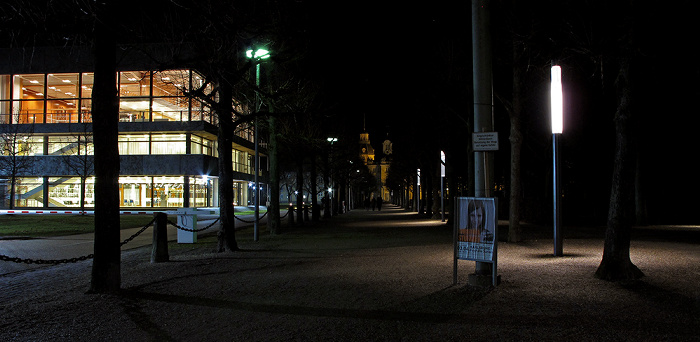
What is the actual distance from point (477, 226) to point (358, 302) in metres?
2.46

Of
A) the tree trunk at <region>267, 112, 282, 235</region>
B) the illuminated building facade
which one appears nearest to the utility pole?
the tree trunk at <region>267, 112, 282, 235</region>

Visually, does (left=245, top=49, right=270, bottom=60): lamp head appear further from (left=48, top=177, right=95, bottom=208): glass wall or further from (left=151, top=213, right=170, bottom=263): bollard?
(left=48, top=177, right=95, bottom=208): glass wall

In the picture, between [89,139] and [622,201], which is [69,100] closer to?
[89,139]

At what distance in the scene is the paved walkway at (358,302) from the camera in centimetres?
564

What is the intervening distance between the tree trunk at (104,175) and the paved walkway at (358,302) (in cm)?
46

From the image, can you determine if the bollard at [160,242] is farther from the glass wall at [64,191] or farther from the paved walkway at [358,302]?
the glass wall at [64,191]

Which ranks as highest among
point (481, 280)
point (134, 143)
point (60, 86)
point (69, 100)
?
point (60, 86)

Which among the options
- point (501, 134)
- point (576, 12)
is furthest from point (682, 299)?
point (501, 134)

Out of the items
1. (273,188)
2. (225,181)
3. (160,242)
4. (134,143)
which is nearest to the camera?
(160,242)

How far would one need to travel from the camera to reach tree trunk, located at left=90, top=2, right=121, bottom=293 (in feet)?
26.9

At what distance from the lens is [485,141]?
862 cm

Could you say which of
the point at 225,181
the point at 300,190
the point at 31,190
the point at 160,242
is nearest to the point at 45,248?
the point at 160,242

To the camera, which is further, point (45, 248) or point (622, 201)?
point (45, 248)

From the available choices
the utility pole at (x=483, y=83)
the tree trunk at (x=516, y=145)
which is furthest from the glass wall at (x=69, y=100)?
the utility pole at (x=483, y=83)
